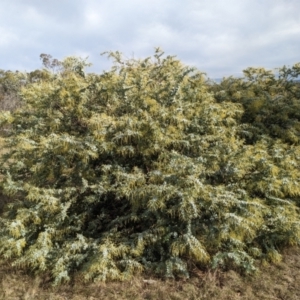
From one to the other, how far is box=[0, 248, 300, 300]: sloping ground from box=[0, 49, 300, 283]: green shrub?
0.12m

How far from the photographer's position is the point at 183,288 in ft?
9.40

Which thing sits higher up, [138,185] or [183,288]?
[138,185]

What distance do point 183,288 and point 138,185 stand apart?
1116 mm

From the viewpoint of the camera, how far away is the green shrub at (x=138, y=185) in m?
2.98

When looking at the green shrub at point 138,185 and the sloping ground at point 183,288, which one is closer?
the sloping ground at point 183,288

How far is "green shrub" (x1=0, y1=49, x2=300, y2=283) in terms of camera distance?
298 centimetres

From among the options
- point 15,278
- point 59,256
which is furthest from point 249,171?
point 15,278

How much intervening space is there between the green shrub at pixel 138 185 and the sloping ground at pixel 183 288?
4.6 inches

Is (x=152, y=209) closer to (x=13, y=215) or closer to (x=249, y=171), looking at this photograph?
(x=249, y=171)

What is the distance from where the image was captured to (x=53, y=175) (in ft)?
11.7

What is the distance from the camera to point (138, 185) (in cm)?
320

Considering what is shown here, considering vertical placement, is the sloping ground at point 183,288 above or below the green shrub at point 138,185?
below

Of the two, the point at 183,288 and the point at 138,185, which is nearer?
the point at 183,288

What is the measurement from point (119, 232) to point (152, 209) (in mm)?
558
